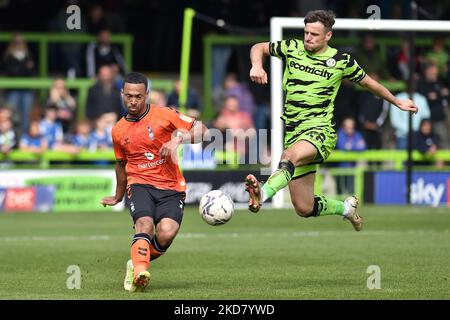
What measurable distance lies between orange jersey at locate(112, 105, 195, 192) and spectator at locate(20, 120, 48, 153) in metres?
11.8

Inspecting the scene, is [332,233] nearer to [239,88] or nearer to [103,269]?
[103,269]

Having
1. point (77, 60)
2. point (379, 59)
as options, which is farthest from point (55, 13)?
point (379, 59)

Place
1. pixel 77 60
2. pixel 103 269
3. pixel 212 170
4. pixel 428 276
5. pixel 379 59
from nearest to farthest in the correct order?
pixel 428 276, pixel 103 269, pixel 212 170, pixel 379 59, pixel 77 60

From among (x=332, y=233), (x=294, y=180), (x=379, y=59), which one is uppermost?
(x=379, y=59)

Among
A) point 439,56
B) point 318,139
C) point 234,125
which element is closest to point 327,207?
point 318,139

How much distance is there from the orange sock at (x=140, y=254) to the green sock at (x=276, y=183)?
1.12 meters

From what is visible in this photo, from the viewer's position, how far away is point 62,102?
2350 cm

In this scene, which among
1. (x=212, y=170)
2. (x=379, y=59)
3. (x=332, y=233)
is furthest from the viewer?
(x=379, y=59)

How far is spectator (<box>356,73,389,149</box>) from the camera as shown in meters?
23.3

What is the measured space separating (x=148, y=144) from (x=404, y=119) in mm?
13053

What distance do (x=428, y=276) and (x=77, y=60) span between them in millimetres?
15578

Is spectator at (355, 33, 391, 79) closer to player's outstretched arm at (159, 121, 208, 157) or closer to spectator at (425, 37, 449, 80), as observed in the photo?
spectator at (425, 37, 449, 80)

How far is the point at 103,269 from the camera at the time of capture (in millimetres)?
12719

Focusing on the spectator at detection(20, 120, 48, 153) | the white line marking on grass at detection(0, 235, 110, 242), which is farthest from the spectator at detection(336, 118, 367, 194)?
the white line marking on grass at detection(0, 235, 110, 242)
